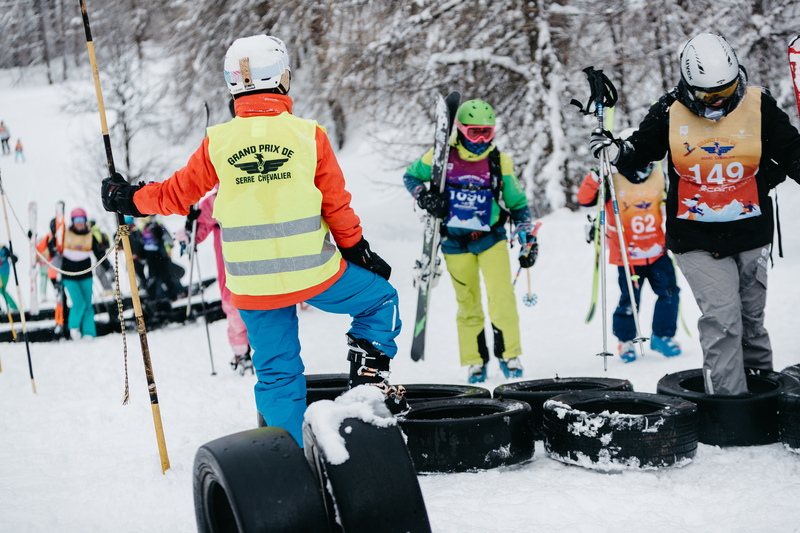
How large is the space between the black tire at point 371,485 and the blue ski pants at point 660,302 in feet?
15.0

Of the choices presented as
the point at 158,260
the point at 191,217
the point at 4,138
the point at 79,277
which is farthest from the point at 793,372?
the point at 4,138

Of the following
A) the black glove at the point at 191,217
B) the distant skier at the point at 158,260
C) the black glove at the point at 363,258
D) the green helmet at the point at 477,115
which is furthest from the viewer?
the distant skier at the point at 158,260

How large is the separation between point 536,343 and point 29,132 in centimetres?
3744

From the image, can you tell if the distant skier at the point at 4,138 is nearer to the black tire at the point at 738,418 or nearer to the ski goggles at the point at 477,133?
the ski goggles at the point at 477,133

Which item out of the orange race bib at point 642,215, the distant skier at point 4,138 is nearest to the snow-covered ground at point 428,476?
the orange race bib at point 642,215

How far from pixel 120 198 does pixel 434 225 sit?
123 inches

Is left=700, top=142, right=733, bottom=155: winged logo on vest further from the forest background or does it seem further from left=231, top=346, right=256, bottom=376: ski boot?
the forest background

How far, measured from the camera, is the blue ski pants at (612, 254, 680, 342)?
629 cm

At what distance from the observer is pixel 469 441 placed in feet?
11.3

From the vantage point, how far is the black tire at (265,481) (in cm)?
200

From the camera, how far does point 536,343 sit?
305 inches

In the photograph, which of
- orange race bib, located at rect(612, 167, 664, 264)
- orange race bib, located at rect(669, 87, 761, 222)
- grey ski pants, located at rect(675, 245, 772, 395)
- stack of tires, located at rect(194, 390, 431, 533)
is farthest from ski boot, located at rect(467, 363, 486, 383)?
stack of tires, located at rect(194, 390, 431, 533)

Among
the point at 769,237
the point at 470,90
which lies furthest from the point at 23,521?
the point at 470,90

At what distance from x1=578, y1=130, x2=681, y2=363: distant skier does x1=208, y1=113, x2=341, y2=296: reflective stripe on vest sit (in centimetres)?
374
